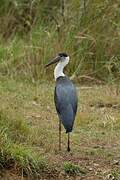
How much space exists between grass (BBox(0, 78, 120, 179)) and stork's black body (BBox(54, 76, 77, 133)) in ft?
1.12

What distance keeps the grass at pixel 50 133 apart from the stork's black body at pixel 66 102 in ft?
1.12

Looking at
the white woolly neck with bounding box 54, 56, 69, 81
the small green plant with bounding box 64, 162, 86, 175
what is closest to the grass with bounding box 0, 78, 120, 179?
the small green plant with bounding box 64, 162, 86, 175

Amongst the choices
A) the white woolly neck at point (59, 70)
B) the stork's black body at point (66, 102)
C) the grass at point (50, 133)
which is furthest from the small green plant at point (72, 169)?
the white woolly neck at point (59, 70)

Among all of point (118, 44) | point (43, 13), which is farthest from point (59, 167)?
point (43, 13)

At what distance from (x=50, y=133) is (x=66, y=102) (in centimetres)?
75

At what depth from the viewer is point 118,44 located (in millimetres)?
10695

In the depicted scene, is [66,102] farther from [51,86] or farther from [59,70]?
[51,86]

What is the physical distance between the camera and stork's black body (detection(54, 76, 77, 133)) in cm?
696

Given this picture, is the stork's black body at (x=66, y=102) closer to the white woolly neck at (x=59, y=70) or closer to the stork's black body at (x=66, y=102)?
the stork's black body at (x=66, y=102)

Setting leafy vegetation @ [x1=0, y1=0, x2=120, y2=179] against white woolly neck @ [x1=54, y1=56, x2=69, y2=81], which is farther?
white woolly neck @ [x1=54, y1=56, x2=69, y2=81]

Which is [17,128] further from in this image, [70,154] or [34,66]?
[34,66]

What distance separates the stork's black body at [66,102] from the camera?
22.8 feet

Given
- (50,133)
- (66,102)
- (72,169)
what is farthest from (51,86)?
(72,169)

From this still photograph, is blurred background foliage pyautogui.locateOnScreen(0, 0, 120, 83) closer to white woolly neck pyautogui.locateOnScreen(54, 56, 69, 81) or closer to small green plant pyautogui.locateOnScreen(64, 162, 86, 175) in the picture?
white woolly neck pyautogui.locateOnScreen(54, 56, 69, 81)
